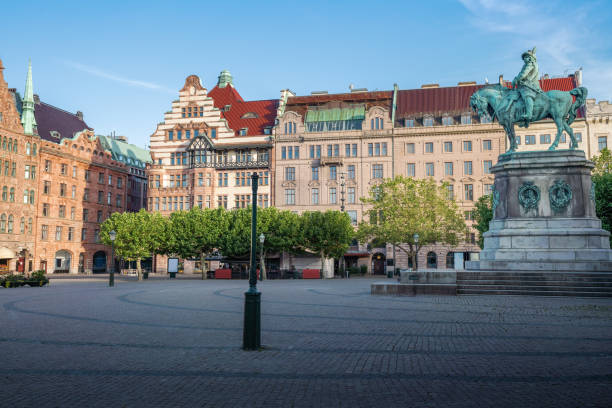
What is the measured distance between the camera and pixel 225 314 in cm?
1681

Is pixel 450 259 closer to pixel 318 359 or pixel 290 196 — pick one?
pixel 290 196

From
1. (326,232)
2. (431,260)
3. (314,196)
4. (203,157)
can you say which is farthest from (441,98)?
(203,157)

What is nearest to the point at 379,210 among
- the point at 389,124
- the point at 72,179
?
the point at 389,124

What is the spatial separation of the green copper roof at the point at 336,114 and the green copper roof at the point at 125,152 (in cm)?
3494

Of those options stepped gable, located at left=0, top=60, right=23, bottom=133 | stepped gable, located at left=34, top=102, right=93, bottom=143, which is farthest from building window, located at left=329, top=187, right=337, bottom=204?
stepped gable, located at left=0, top=60, right=23, bottom=133

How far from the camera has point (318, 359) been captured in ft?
30.4

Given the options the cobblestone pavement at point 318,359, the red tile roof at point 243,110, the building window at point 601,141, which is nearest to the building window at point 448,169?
the building window at point 601,141

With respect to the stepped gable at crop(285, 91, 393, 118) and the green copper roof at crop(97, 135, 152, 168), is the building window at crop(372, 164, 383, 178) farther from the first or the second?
the green copper roof at crop(97, 135, 152, 168)

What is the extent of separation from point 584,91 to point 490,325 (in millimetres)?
16299

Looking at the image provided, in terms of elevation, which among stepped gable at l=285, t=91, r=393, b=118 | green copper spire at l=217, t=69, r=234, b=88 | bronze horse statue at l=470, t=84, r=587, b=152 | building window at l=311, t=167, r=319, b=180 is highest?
green copper spire at l=217, t=69, r=234, b=88

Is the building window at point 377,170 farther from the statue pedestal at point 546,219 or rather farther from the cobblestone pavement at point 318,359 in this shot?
the cobblestone pavement at point 318,359

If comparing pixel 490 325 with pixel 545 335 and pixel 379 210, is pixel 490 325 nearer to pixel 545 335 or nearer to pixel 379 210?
pixel 545 335

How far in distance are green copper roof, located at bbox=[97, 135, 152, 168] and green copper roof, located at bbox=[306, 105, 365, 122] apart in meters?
34.9

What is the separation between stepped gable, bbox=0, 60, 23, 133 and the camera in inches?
2381
